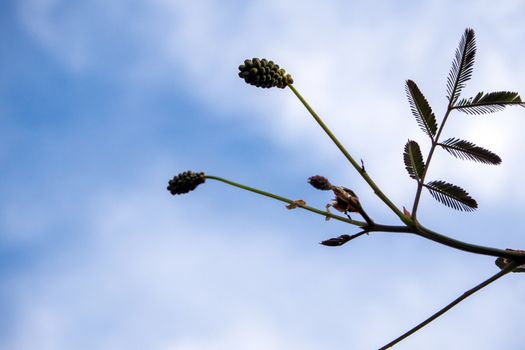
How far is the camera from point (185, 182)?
242cm

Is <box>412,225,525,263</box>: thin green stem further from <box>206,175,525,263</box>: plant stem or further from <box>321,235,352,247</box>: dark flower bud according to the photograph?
<box>321,235,352,247</box>: dark flower bud

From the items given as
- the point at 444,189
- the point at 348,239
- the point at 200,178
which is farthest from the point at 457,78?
the point at 200,178

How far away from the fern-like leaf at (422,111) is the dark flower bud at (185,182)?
Answer: 108 cm

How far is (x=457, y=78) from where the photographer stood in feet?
8.05

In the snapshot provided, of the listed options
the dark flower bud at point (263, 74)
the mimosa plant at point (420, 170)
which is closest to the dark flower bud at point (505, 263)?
the mimosa plant at point (420, 170)

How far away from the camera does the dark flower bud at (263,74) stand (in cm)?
234

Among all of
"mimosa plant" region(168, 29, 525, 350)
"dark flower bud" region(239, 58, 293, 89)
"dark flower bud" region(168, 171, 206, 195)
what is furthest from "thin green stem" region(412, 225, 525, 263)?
"dark flower bud" region(168, 171, 206, 195)

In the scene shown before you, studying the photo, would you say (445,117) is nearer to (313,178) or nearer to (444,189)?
(444,189)

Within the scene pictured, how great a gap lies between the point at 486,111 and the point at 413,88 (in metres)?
0.36

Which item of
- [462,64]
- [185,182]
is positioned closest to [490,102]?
[462,64]

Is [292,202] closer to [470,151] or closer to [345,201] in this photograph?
[345,201]

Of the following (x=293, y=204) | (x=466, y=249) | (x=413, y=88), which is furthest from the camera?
(x=413, y=88)

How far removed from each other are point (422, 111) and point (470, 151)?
11.8 inches

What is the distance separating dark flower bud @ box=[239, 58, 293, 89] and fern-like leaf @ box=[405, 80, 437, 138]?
2.11ft
